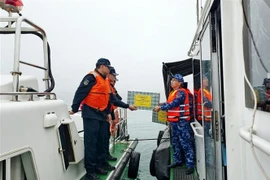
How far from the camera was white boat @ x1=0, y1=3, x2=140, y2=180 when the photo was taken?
1.68m

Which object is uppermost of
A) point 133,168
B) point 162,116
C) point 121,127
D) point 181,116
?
point 181,116

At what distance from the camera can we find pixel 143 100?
7000mm

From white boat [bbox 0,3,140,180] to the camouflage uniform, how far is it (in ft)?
5.48

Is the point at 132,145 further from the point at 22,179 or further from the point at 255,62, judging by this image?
the point at 255,62

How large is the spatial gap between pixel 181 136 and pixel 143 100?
290 centimetres

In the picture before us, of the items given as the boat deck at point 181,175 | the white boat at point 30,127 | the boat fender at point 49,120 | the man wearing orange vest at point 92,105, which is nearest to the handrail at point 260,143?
the white boat at point 30,127

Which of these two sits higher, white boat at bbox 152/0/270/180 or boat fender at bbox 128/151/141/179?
white boat at bbox 152/0/270/180

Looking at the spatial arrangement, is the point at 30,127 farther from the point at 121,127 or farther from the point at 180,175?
the point at 121,127

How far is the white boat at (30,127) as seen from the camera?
1.68m

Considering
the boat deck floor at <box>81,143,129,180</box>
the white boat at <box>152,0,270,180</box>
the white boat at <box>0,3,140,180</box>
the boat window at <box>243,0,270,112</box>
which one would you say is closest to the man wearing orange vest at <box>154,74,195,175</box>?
the boat deck floor at <box>81,143,129,180</box>

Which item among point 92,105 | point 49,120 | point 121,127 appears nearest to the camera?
point 49,120

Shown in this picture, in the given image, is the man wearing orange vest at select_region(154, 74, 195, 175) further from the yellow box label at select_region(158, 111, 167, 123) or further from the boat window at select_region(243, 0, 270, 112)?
the yellow box label at select_region(158, 111, 167, 123)

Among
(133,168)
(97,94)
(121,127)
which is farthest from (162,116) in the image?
(97,94)

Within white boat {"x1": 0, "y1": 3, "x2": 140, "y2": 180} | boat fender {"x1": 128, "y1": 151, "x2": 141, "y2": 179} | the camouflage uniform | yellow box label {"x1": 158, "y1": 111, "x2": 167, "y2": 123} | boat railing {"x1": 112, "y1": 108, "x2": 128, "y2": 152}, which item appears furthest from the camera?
yellow box label {"x1": 158, "y1": 111, "x2": 167, "y2": 123}
